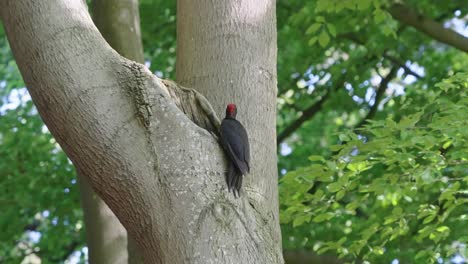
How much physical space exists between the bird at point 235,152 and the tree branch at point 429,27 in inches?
170

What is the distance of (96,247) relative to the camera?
5762 millimetres

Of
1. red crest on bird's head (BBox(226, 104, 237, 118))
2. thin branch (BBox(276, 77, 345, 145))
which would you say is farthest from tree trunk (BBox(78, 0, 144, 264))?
thin branch (BBox(276, 77, 345, 145))

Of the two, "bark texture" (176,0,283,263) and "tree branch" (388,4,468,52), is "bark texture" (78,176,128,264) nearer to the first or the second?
"bark texture" (176,0,283,263)

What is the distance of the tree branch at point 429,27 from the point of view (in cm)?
703

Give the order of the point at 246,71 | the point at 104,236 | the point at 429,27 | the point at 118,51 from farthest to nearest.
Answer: the point at 429,27
the point at 104,236
the point at 118,51
the point at 246,71

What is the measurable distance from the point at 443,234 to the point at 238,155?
9.51 feet

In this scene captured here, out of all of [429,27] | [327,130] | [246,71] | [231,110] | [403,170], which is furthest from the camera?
[327,130]

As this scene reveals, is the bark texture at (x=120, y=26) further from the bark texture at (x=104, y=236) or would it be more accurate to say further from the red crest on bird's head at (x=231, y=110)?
the red crest on bird's head at (x=231, y=110)

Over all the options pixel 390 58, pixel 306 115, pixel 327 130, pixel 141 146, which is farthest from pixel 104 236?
pixel 327 130

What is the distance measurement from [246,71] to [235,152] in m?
0.52

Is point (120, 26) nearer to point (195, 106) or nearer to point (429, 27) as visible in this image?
point (195, 106)

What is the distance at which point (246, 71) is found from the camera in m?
3.46

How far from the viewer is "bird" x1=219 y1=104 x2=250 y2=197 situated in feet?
9.98

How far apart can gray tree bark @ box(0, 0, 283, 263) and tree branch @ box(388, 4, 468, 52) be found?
13.6 ft
